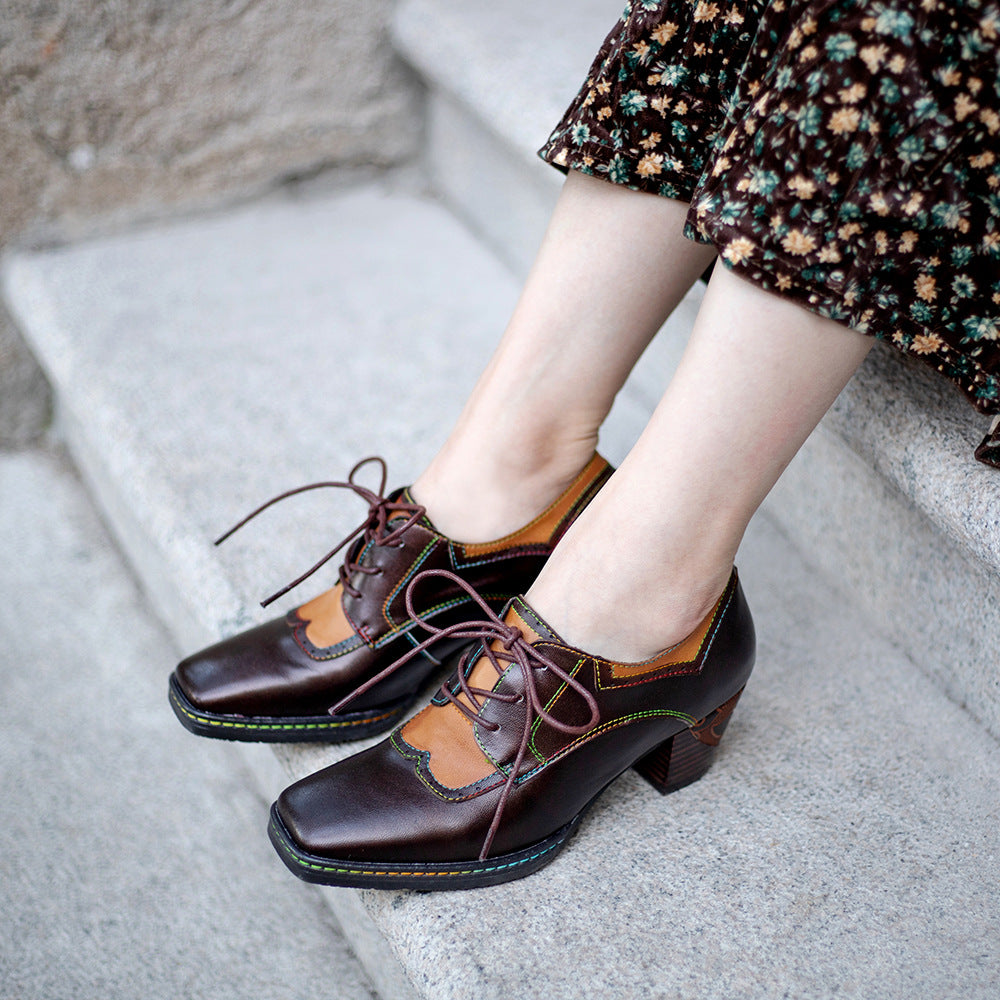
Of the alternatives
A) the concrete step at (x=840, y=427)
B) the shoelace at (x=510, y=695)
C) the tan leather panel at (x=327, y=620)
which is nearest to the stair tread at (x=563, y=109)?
the concrete step at (x=840, y=427)

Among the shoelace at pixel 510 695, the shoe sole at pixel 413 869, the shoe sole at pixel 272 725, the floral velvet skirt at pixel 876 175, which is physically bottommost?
the shoe sole at pixel 272 725

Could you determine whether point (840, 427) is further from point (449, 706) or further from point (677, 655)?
point (449, 706)

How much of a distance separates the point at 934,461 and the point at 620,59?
0.39 meters

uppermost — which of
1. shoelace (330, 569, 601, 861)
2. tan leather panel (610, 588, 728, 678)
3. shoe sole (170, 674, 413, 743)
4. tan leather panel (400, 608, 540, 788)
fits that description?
→ tan leather panel (610, 588, 728, 678)

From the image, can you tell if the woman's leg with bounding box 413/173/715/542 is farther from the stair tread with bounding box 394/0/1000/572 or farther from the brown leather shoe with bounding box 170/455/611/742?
the stair tread with bounding box 394/0/1000/572

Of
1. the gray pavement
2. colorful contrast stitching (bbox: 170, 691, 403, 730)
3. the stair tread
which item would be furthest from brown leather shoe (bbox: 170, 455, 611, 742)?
the stair tread

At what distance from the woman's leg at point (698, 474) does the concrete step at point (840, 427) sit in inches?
7.5

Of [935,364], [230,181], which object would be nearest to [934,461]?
[935,364]

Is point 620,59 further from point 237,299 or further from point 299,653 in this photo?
point 237,299

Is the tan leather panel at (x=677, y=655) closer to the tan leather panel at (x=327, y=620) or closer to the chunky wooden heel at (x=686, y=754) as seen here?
the chunky wooden heel at (x=686, y=754)

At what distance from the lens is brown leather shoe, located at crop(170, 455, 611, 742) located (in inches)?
28.0

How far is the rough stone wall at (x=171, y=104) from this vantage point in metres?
1.20

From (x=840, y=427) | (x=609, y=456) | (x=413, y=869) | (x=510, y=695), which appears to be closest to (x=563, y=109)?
(x=609, y=456)

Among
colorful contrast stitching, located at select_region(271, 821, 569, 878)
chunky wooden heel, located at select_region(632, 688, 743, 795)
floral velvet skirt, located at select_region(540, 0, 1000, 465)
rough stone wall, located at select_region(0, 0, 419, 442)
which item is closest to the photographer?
floral velvet skirt, located at select_region(540, 0, 1000, 465)
